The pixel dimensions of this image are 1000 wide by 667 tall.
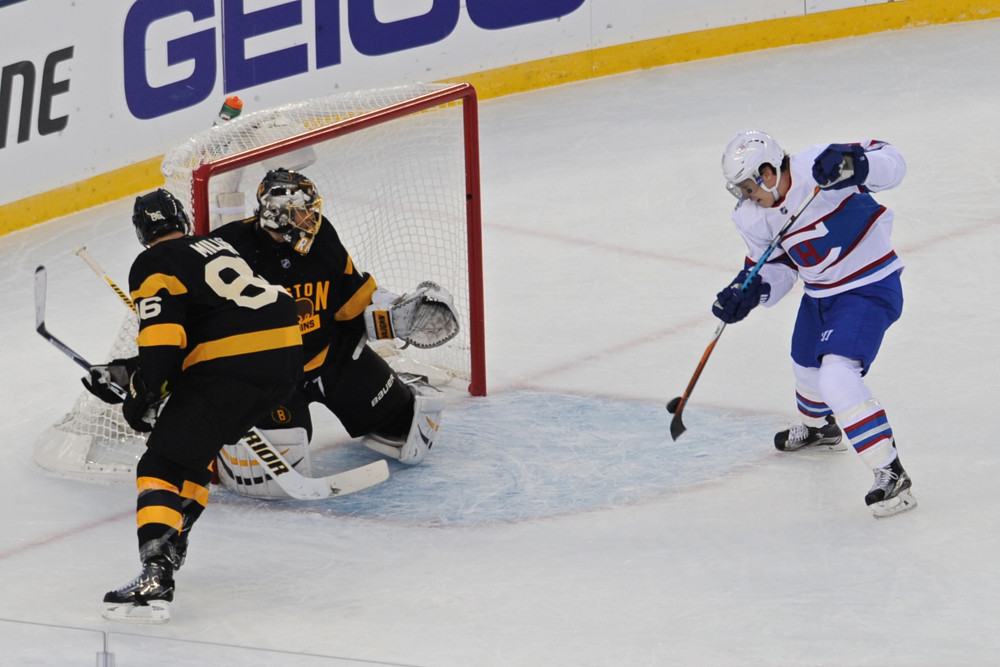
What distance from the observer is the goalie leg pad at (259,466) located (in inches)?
170

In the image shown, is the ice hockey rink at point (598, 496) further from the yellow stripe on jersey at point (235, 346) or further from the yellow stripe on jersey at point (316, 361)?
the yellow stripe on jersey at point (235, 346)

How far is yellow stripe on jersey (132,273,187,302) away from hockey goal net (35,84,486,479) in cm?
62

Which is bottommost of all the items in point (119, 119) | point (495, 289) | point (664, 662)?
point (664, 662)

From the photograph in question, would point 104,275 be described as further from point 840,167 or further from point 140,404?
point 840,167

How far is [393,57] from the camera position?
24.5ft

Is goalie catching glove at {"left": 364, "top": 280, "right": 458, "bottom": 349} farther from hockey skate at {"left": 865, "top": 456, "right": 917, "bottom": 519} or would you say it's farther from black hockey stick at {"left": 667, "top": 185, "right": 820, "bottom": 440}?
hockey skate at {"left": 865, "top": 456, "right": 917, "bottom": 519}

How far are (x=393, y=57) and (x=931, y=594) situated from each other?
4460mm

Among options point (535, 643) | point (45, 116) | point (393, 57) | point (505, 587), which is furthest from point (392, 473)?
point (393, 57)

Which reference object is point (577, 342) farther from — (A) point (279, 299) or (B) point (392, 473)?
(A) point (279, 299)

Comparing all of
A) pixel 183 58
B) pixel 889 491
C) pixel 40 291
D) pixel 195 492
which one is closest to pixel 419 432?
pixel 195 492

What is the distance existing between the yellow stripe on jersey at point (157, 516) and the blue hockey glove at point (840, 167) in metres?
1.69

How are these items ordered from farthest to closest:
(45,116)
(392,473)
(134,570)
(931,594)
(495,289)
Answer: (45,116), (495,289), (392,473), (134,570), (931,594)

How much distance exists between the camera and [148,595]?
11.8 ft

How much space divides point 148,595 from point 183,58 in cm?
363
